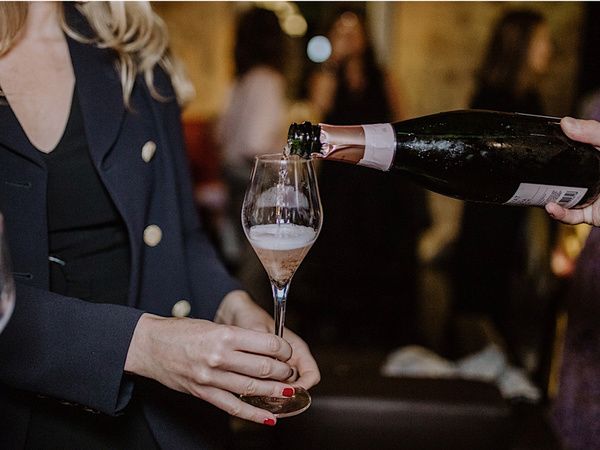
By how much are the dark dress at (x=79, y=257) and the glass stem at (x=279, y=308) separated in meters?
0.32

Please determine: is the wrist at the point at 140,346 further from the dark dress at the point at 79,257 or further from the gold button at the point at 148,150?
the gold button at the point at 148,150

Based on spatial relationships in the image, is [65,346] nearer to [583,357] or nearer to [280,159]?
[280,159]

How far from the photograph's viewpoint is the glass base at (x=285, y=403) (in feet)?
3.30

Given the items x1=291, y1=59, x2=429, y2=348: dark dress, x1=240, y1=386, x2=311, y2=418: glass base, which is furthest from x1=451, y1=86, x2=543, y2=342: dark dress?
x1=240, y1=386, x2=311, y2=418: glass base

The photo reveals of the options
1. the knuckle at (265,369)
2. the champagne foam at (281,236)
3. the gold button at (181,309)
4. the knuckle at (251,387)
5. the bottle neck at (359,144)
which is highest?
the bottle neck at (359,144)

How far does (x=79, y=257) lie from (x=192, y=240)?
0.26 metres

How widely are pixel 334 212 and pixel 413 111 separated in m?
2.71

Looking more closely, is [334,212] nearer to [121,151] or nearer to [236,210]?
[236,210]

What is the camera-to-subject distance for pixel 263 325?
113cm

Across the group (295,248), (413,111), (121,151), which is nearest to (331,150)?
(295,248)

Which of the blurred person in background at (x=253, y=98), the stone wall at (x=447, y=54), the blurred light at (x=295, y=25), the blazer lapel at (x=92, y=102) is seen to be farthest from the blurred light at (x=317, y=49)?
the blazer lapel at (x=92, y=102)

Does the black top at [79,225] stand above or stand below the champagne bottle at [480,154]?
below

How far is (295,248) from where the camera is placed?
39.0 inches

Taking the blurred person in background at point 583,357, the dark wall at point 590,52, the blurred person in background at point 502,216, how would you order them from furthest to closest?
the dark wall at point 590,52 → the blurred person in background at point 502,216 → the blurred person in background at point 583,357
